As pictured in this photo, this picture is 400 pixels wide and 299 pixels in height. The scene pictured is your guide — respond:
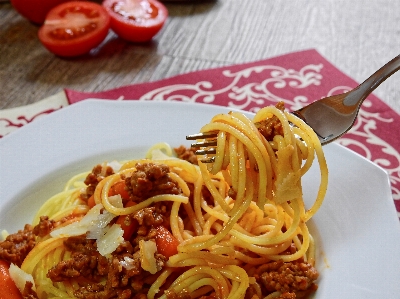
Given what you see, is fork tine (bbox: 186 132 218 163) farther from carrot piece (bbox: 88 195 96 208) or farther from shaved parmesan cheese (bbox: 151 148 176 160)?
carrot piece (bbox: 88 195 96 208)

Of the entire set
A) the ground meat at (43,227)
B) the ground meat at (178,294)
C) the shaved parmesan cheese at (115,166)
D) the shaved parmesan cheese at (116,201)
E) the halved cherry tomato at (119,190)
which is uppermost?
the shaved parmesan cheese at (116,201)

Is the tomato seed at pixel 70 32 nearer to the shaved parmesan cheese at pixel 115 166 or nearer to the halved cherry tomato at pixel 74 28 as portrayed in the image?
the halved cherry tomato at pixel 74 28

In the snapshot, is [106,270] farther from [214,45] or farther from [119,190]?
[214,45]

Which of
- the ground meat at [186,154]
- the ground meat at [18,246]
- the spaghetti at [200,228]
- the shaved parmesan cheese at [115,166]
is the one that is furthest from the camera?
the ground meat at [186,154]

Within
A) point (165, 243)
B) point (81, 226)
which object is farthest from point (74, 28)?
point (165, 243)

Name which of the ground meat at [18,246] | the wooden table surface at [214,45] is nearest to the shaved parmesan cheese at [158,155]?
the ground meat at [18,246]

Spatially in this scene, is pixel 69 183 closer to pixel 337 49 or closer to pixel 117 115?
pixel 117 115
